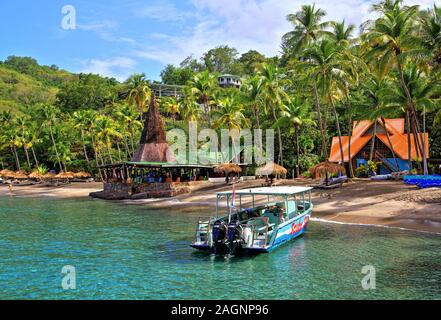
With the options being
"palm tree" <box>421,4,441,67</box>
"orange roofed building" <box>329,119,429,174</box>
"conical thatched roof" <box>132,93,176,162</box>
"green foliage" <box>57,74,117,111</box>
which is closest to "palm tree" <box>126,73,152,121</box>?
A: "conical thatched roof" <box>132,93,176,162</box>

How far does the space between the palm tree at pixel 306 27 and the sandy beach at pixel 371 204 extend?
50.0ft

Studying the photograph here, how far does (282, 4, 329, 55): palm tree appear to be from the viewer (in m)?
44.8

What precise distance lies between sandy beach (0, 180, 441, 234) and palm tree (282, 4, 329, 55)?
50.0 ft

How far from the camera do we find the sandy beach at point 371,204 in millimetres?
25500

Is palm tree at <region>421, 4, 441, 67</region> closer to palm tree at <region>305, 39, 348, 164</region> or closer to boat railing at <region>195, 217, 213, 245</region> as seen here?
palm tree at <region>305, 39, 348, 164</region>

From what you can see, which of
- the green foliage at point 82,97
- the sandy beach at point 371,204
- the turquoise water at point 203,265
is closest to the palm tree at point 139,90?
the sandy beach at point 371,204

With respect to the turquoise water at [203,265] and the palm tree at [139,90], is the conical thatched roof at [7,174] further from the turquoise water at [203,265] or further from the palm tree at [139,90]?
the turquoise water at [203,265]

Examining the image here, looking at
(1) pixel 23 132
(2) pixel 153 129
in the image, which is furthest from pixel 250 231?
(1) pixel 23 132

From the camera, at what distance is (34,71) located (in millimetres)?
179000

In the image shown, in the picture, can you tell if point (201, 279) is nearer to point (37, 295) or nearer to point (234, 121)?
point (37, 295)

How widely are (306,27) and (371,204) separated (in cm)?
2295

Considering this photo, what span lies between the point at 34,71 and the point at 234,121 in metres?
155
